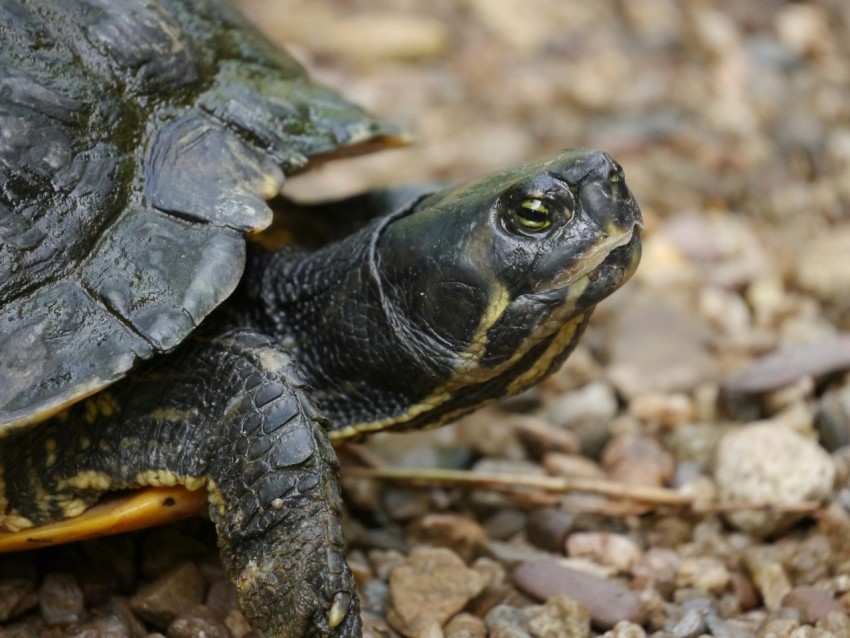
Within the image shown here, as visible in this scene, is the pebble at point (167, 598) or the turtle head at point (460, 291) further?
the pebble at point (167, 598)

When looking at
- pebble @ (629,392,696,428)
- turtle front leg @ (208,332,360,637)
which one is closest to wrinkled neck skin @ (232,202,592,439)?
turtle front leg @ (208,332,360,637)

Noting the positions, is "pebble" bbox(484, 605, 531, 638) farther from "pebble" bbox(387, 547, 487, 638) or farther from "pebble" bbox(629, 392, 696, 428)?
"pebble" bbox(629, 392, 696, 428)

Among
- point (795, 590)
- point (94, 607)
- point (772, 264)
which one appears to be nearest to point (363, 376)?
point (94, 607)

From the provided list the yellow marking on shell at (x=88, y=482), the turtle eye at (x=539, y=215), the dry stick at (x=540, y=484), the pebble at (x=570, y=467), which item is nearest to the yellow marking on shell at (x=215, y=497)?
the yellow marking on shell at (x=88, y=482)

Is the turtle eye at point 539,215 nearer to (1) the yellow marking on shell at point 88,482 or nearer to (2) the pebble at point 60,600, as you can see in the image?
(1) the yellow marking on shell at point 88,482

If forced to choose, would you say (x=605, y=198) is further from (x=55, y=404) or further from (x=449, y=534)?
(x=55, y=404)

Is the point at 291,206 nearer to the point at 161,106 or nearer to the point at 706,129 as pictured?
the point at 161,106
